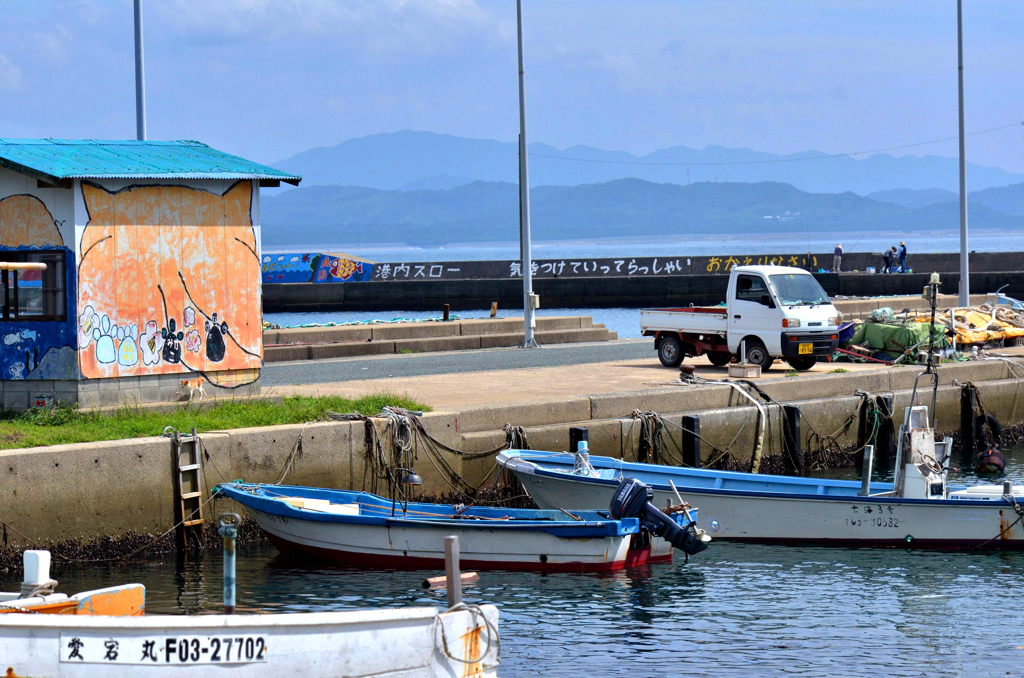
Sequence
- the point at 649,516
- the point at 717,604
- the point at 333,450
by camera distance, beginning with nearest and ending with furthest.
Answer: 1. the point at 717,604
2. the point at 649,516
3. the point at 333,450

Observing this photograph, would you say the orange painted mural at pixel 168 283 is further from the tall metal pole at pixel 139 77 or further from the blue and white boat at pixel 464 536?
the tall metal pole at pixel 139 77

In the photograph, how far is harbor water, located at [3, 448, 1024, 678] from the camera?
11.2m

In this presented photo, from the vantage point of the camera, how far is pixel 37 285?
16047 mm

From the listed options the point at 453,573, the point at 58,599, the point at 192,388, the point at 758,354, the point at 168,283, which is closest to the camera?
the point at 453,573

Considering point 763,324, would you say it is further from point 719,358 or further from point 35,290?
point 35,290

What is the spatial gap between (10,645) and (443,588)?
5287mm

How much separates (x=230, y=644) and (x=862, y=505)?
31.1ft

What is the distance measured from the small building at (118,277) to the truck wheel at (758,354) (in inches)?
421

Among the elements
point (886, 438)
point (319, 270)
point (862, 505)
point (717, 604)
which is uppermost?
point (319, 270)

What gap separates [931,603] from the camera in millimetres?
13312

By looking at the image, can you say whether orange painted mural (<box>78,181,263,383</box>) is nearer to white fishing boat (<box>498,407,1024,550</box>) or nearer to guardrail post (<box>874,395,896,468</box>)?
white fishing boat (<box>498,407,1024,550</box>)

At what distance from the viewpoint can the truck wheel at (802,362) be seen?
940 inches

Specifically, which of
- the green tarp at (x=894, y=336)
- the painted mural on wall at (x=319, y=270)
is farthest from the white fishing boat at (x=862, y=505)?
the painted mural on wall at (x=319, y=270)

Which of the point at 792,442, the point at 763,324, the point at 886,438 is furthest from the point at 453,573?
the point at 763,324
